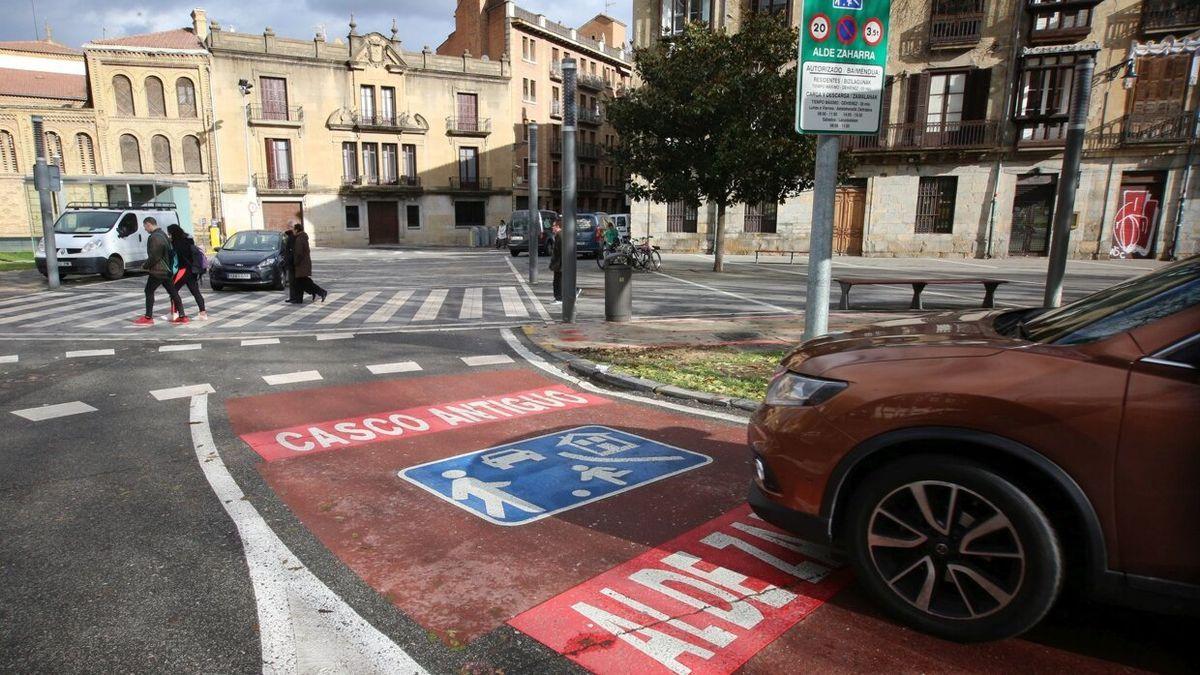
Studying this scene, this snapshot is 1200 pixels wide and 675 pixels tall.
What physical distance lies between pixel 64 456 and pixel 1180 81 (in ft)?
119

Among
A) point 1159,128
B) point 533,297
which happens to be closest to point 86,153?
point 533,297

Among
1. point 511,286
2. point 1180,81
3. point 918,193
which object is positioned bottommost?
point 511,286

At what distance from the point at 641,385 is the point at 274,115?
4334 centimetres

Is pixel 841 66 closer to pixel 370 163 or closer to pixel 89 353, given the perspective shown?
pixel 89 353

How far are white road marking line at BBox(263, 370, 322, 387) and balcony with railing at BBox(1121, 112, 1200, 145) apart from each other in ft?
106

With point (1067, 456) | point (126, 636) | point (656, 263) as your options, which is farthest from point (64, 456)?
point (656, 263)

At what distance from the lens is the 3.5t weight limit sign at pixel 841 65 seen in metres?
5.62

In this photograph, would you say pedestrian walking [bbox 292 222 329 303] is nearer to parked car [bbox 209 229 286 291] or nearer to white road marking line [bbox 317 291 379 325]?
white road marking line [bbox 317 291 379 325]

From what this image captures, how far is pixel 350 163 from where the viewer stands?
44.6 m

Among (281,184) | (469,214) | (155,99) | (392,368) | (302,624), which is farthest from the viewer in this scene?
(469,214)

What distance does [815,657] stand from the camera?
2.70 m

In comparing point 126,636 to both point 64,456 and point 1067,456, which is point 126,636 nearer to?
point 64,456

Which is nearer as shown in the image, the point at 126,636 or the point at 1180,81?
the point at 126,636

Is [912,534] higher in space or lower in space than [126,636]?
higher
